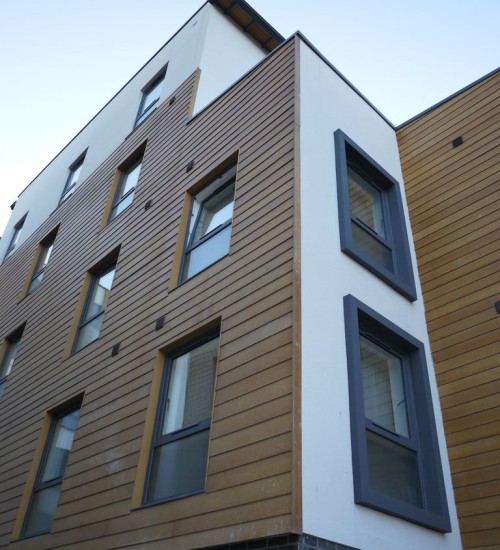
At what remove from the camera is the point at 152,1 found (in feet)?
39.4

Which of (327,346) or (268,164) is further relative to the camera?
(268,164)

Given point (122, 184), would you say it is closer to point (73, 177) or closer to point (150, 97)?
point (150, 97)

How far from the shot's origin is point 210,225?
24.4 feet

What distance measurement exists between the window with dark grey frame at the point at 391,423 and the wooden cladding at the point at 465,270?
30 cm

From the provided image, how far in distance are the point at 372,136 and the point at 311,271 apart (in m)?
3.42

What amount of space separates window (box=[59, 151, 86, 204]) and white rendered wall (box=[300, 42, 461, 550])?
7690 millimetres

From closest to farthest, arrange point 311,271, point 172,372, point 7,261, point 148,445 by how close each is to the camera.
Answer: point 311,271
point 148,445
point 172,372
point 7,261

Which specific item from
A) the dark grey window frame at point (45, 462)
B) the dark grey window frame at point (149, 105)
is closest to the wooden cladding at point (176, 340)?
the dark grey window frame at point (45, 462)

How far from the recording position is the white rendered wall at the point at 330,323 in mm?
4289

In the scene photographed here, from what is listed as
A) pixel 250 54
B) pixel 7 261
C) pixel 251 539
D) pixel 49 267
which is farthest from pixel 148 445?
pixel 7 261

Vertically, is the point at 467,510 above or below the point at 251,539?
above

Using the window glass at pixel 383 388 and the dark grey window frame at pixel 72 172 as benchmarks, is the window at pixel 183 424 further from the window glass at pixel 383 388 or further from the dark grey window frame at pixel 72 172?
the dark grey window frame at pixel 72 172

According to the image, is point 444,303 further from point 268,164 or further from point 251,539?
point 251,539

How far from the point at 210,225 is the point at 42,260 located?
6596 mm
